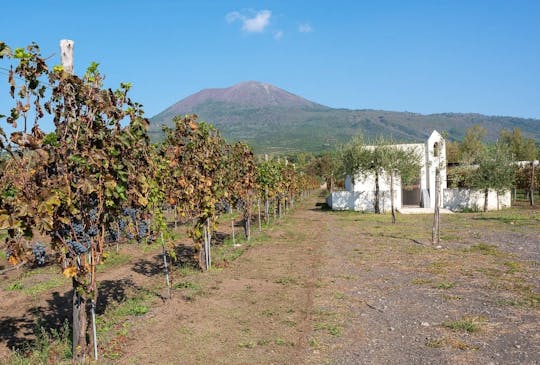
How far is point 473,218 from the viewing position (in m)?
27.2

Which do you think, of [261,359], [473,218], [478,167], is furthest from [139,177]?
[478,167]

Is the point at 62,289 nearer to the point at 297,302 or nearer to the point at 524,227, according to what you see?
the point at 297,302

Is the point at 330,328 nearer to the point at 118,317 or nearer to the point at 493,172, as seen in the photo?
the point at 118,317

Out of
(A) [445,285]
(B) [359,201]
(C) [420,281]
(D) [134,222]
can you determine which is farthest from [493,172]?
(D) [134,222]

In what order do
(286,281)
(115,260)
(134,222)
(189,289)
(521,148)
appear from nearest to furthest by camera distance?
(189,289) < (286,281) < (134,222) < (115,260) < (521,148)

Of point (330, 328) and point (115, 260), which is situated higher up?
point (115, 260)

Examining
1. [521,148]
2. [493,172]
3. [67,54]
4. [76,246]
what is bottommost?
[76,246]

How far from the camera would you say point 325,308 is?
9.11 metres

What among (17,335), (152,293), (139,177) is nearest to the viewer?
(139,177)

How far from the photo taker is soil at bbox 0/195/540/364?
6.84 meters

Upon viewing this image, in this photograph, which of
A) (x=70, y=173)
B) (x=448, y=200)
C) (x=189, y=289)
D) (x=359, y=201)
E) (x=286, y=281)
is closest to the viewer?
(x=70, y=173)

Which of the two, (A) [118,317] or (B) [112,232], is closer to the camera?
(B) [112,232]

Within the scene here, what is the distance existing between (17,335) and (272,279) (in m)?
5.90

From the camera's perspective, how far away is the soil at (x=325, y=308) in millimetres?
6844
